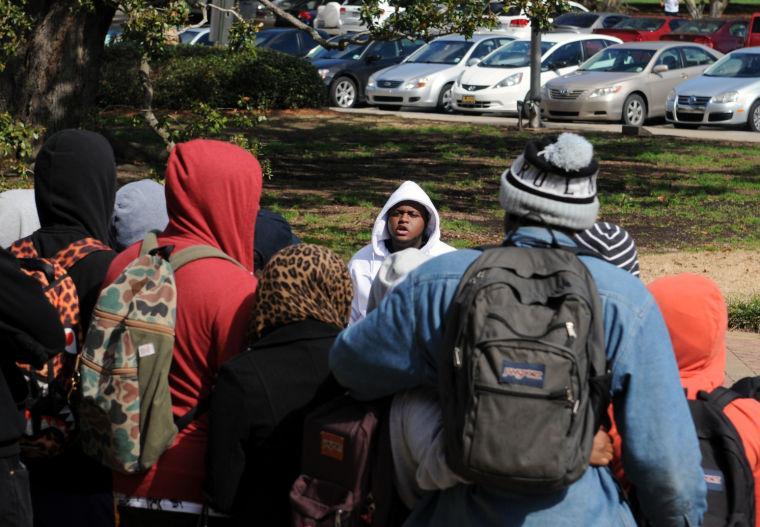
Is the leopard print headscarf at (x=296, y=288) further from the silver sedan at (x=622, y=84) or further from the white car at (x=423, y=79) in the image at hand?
the white car at (x=423, y=79)

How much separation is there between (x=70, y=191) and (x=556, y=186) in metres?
2.06

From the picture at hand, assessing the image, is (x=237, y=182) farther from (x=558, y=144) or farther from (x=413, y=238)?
(x=413, y=238)

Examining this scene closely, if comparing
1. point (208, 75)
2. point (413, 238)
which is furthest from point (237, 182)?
point (208, 75)

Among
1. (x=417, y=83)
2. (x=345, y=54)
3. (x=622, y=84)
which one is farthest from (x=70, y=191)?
(x=345, y=54)

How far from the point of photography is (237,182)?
3.73 m

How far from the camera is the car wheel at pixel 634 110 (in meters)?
21.1

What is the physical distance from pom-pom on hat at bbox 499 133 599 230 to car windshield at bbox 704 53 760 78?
743 inches

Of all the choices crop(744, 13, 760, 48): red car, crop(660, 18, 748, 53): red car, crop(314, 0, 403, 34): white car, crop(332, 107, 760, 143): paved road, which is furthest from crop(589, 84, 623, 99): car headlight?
crop(744, 13, 760, 48): red car

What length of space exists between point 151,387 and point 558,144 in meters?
1.38

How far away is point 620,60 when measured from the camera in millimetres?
22109

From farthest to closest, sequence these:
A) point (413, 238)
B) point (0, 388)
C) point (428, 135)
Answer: point (428, 135) → point (413, 238) → point (0, 388)

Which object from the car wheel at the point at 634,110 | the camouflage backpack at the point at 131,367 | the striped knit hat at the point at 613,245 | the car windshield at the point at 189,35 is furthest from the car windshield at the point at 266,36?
the camouflage backpack at the point at 131,367

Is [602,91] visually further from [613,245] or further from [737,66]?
[613,245]

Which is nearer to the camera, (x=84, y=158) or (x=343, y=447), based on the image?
(x=343, y=447)
